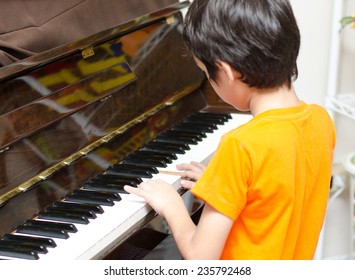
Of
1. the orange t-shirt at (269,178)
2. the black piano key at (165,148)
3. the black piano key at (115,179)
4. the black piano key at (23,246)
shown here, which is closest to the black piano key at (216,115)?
the black piano key at (165,148)

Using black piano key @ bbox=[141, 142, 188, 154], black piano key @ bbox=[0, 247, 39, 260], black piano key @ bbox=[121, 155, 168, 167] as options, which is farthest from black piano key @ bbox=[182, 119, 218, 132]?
black piano key @ bbox=[0, 247, 39, 260]

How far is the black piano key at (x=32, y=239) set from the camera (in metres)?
1.14

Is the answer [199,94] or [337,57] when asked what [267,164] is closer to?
[199,94]

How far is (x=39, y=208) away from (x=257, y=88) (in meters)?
0.54

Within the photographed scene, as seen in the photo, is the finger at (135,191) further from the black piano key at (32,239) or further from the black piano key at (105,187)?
the black piano key at (32,239)

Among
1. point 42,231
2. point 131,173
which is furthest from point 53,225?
point 131,173

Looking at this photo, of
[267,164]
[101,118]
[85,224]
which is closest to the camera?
[267,164]

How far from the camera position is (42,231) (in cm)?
119

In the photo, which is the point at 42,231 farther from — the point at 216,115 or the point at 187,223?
the point at 216,115

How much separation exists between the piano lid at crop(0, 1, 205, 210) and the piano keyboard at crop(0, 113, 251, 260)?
0.08m

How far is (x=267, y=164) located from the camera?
1067 millimetres

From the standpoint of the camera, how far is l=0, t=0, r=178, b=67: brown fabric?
147 centimetres
